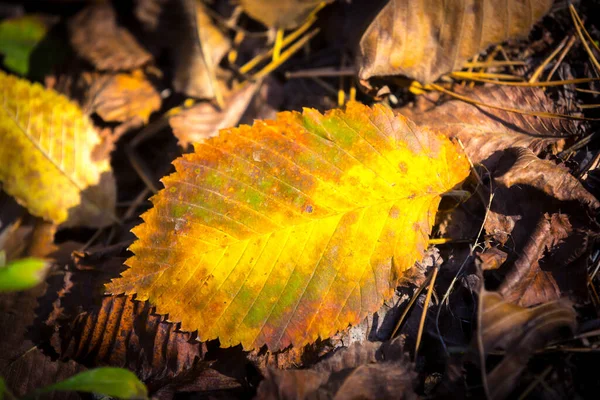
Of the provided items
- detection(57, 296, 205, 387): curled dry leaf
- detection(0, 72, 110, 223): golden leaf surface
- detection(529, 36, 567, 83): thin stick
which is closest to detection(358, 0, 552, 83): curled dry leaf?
detection(529, 36, 567, 83): thin stick

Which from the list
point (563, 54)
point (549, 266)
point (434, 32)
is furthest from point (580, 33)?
point (549, 266)

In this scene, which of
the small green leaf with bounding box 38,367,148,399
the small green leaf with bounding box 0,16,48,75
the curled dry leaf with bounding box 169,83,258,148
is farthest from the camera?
the small green leaf with bounding box 0,16,48,75

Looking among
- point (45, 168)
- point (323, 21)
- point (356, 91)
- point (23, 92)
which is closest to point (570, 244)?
point (356, 91)

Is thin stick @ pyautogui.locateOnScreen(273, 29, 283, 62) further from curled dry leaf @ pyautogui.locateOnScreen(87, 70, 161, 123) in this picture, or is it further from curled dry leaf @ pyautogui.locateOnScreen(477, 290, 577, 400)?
curled dry leaf @ pyautogui.locateOnScreen(477, 290, 577, 400)

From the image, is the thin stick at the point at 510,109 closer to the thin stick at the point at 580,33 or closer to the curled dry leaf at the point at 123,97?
the thin stick at the point at 580,33

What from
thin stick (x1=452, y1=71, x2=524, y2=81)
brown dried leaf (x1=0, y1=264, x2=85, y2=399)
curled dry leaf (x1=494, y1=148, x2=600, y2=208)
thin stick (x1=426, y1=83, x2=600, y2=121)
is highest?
thin stick (x1=452, y1=71, x2=524, y2=81)

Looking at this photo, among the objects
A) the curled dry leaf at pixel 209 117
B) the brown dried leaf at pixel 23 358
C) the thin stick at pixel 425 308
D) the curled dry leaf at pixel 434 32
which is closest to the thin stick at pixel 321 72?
the curled dry leaf at pixel 209 117
